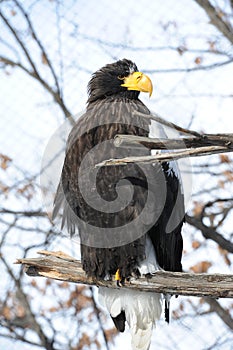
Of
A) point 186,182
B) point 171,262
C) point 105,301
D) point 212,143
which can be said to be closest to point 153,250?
point 171,262

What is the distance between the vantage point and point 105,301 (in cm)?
295

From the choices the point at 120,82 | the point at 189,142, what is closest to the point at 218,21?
the point at 120,82

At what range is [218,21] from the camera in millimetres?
5047

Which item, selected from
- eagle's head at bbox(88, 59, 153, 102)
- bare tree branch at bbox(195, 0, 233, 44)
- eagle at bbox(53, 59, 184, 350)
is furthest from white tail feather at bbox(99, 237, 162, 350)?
bare tree branch at bbox(195, 0, 233, 44)

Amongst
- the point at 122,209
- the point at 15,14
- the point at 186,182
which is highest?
the point at 15,14

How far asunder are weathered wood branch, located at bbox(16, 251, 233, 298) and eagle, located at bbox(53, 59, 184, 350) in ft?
0.13

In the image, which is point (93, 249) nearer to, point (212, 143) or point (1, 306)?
point (212, 143)

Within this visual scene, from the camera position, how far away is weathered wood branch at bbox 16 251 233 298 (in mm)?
2262

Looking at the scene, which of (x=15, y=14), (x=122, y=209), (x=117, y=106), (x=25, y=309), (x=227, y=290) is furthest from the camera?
(x=15, y=14)

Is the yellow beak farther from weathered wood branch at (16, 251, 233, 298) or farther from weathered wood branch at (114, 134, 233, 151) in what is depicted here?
weathered wood branch at (114, 134, 233, 151)

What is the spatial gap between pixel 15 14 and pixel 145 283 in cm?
328

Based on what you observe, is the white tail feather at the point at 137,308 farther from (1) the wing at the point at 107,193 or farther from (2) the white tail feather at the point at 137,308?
(1) the wing at the point at 107,193

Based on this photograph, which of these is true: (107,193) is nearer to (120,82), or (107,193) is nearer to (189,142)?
(120,82)

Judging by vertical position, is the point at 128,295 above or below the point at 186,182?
below
